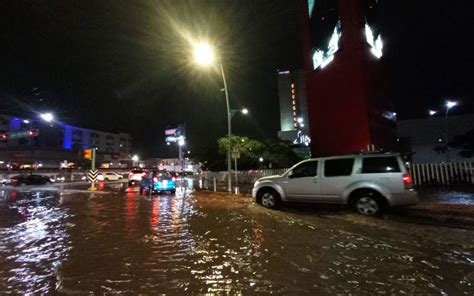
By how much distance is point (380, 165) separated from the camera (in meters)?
9.60

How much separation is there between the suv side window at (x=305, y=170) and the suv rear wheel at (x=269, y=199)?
94 cm

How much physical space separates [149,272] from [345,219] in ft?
19.8

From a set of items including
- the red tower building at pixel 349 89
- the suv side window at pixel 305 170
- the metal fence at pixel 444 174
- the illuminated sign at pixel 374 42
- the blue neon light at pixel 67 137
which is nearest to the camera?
the suv side window at pixel 305 170

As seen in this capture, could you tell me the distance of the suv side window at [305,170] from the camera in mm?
10695

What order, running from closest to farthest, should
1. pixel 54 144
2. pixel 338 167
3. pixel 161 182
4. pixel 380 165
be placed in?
pixel 380 165 → pixel 338 167 → pixel 161 182 → pixel 54 144

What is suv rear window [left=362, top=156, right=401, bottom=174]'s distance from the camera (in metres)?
9.44

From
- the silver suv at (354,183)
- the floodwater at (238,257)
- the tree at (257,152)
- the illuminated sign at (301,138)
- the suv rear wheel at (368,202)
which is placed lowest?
the floodwater at (238,257)

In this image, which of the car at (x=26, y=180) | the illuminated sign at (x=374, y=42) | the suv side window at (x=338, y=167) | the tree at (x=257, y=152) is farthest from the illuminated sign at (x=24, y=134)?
the suv side window at (x=338, y=167)

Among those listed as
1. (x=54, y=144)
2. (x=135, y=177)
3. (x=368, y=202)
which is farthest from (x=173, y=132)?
(x=368, y=202)

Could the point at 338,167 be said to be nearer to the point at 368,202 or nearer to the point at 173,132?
the point at 368,202

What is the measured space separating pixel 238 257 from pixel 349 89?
82.1ft

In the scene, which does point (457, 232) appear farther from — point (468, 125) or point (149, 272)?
point (468, 125)

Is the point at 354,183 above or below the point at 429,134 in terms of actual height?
below

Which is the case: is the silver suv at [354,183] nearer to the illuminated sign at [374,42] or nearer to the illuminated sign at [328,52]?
the illuminated sign at [328,52]
